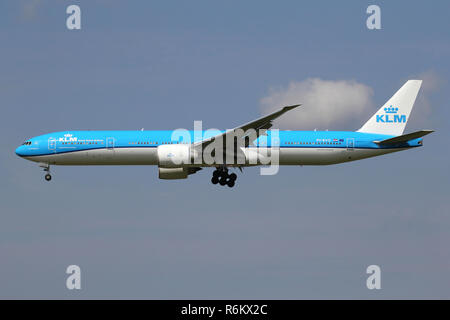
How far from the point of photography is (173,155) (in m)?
51.1

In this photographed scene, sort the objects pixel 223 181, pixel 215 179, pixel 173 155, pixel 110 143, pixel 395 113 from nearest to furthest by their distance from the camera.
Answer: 1. pixel 173 155
2. pixel 110 143
3. pixel 223 181
4. pixel 215 179
5. pixel 395 113

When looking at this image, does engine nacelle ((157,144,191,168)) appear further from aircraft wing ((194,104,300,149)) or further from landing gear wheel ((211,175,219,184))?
landing gear wheel ((211,175,219,184))

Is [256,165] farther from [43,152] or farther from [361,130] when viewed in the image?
[43,152]

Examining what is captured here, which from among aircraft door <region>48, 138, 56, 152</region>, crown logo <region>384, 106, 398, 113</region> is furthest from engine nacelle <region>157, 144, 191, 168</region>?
crown logo <region>384, 106, 398, 113</region>

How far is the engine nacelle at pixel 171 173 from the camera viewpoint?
2126 inches

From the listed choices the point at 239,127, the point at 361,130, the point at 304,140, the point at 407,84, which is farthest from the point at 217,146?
the point at 407,84

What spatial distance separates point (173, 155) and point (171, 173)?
3258 millimetres

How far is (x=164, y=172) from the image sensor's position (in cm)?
5400

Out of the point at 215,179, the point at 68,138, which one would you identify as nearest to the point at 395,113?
the point at 215,179

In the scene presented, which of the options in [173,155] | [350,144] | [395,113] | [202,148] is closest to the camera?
[173,155]

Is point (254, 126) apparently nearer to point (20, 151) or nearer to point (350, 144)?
point (350, 144)

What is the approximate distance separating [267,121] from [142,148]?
339 inches

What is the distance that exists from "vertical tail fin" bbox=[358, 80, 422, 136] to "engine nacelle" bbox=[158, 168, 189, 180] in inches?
509

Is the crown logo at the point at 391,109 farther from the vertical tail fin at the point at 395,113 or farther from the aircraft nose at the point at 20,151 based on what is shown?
the aircraft nose at the point at 20,151
